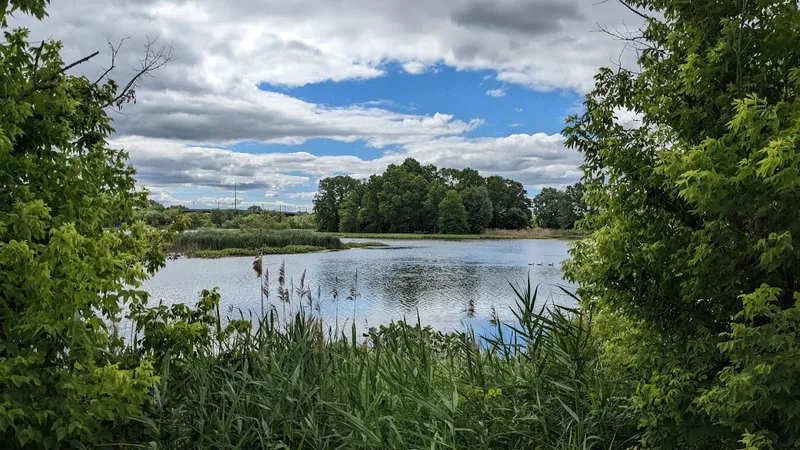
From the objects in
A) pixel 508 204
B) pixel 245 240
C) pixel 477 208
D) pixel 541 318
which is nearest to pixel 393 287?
pixel 541 318

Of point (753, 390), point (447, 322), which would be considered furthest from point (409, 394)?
point (447, 322)

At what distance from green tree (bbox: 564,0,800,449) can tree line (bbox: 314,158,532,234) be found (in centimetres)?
4725

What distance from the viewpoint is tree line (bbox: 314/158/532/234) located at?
52156 millimetres

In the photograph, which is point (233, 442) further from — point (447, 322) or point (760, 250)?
point (447, 322)

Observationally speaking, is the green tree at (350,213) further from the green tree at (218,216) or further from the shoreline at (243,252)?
the shoreline at (243,252)

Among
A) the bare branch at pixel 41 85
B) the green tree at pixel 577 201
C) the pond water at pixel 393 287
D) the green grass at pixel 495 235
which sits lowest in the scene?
the pond water at pixel 393 287

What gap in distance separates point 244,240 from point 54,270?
24.7 m

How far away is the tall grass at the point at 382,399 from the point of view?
3.08 meters

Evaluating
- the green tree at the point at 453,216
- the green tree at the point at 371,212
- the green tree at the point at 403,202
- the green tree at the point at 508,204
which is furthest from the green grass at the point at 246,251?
the green tree at the point at 508,204

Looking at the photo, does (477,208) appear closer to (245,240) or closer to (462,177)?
(462,177)

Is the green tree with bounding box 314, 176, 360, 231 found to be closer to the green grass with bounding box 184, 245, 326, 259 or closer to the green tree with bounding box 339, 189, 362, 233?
the green tree with bounding box 339, 189, 362, 233

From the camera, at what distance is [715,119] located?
2953 mm

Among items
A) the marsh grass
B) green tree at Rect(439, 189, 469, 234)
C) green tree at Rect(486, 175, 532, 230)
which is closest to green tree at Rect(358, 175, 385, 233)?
green tree at Rect(439, 189, 469, 234)

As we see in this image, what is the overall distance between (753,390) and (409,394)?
180 cm
